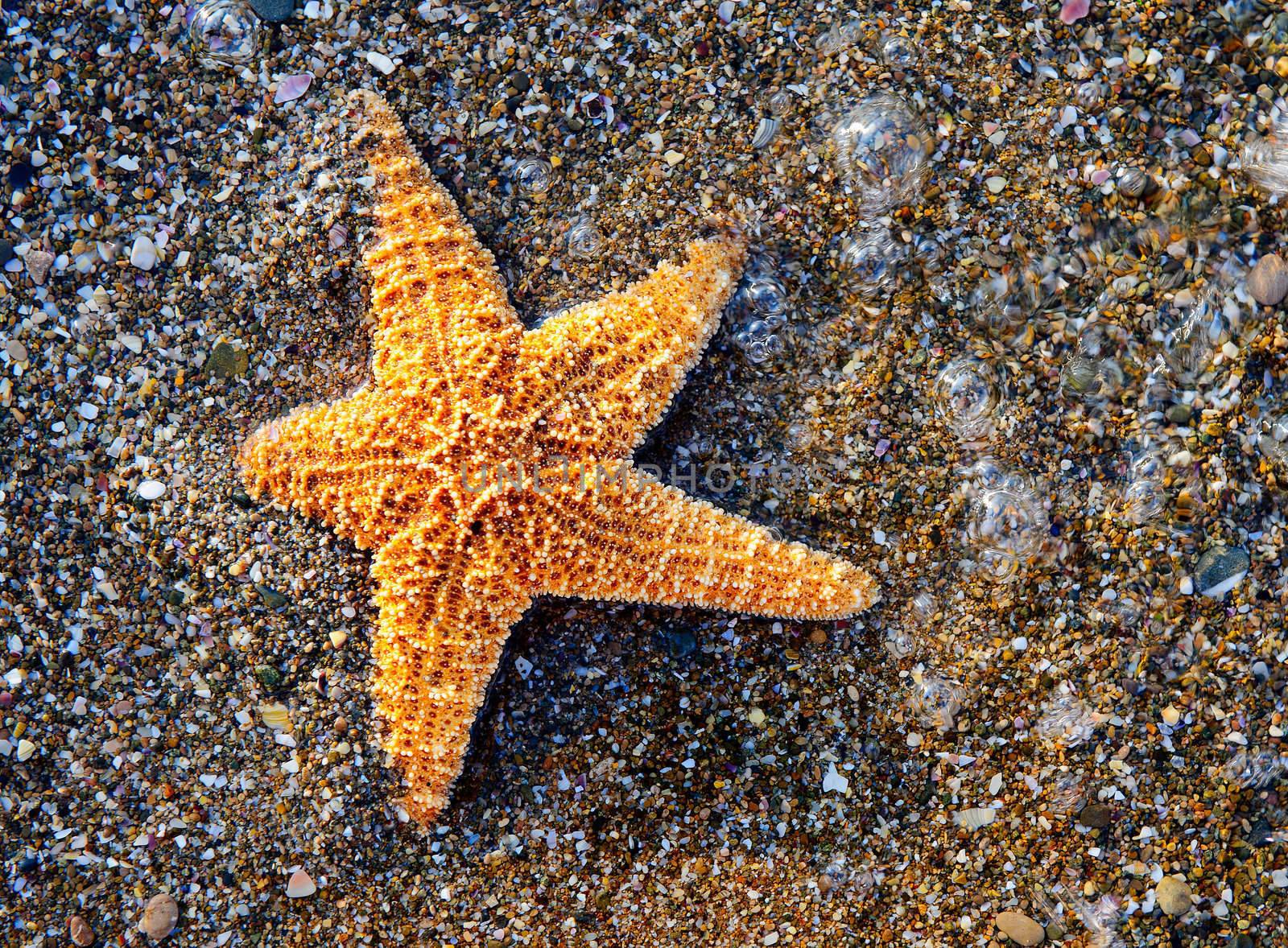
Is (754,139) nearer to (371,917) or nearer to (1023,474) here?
(1023,474)

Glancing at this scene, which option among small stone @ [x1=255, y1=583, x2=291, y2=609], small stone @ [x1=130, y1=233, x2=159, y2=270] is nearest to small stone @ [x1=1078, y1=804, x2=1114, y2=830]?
small stone @ [x1=255, y1=583, x2=291, y2=609]

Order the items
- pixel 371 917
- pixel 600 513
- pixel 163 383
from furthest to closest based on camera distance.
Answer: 1. pixel 163 383
2. pixel 371 917
3. pixel 600 513

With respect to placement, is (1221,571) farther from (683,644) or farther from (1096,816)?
(683,644)

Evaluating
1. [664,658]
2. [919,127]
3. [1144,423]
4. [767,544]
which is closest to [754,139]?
[919,127]

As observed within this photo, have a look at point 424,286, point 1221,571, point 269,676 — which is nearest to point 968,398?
point 1221,571

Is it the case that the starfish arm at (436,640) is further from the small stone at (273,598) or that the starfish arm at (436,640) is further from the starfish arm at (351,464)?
the small stone at (273,598)

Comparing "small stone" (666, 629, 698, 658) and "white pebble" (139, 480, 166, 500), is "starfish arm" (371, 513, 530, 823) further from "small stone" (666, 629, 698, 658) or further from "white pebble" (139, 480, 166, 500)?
"white pebble" (139, 480, 166, 500)
